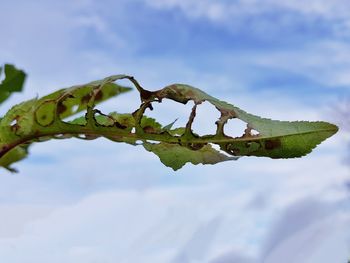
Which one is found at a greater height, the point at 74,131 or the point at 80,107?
the point at 80,107

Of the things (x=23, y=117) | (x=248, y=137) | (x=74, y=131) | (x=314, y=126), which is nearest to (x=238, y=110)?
(x=248, y=137)

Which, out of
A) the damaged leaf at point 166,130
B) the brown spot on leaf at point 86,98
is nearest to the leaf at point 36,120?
the damaged leaf at point 166,130

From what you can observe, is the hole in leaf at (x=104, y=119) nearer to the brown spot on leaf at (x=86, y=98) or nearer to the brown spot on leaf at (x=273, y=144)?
the brown spot on leaf at (x=86, y=98)

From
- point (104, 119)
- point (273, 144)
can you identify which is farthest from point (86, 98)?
point (273, 144)

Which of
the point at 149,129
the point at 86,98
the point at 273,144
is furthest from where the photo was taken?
the point at 86,98

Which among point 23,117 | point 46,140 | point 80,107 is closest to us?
point 23,117

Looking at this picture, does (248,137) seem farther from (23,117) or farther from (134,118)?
(23,117)

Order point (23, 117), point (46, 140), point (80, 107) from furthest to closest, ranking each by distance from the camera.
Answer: point (80, 107), point (46, 140), point (23, 117)

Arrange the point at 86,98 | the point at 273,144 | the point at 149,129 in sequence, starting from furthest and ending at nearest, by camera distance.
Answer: the point at 86,98, the point at 149,129, the point at 273,144

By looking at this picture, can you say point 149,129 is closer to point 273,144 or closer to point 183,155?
point 183,155
